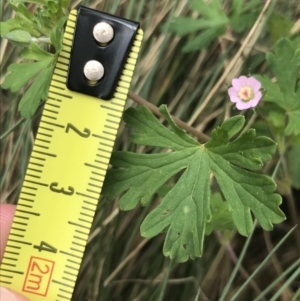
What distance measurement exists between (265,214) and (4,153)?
104 cm

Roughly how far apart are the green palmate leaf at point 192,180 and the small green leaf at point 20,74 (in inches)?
10.9

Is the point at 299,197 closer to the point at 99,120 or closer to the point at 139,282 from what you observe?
the point at 139,282

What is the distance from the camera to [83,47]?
115 cm

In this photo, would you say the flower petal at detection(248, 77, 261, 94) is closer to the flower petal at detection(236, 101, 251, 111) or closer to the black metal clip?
the flower petal at detection(236, 101, 251, 111)

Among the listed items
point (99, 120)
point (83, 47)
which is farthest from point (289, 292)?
point (83, 47)

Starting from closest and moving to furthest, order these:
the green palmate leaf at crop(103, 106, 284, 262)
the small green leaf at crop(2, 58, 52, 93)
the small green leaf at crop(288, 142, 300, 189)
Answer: the green palmate leaf at crop(103, 106, 284, 262)
the small green leaf at crop(2, 58, 52, 93)
the small green leaf at crop(288, 142, 300, 189)

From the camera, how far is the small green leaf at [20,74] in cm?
125

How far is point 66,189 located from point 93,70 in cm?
30

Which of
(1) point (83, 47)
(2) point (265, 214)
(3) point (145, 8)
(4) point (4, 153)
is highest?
(3) point (145, 8)

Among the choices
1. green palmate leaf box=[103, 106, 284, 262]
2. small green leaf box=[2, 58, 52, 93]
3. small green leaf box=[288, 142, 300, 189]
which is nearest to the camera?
green palmate leaf box=[103, 106, 284, 262]

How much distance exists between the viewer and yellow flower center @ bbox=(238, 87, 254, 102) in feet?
4.21

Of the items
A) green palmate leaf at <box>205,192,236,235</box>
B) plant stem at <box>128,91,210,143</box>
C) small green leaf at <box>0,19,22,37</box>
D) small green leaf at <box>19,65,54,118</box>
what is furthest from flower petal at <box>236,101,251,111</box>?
small green leaf at <box>0,19,22,37</box>

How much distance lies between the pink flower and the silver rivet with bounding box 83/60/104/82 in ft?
1.23

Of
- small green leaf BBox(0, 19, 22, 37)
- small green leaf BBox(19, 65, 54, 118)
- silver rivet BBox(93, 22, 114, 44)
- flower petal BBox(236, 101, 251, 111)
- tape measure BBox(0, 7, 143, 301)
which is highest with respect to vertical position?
small green leaf BBox(0, 19, 22, 37)
